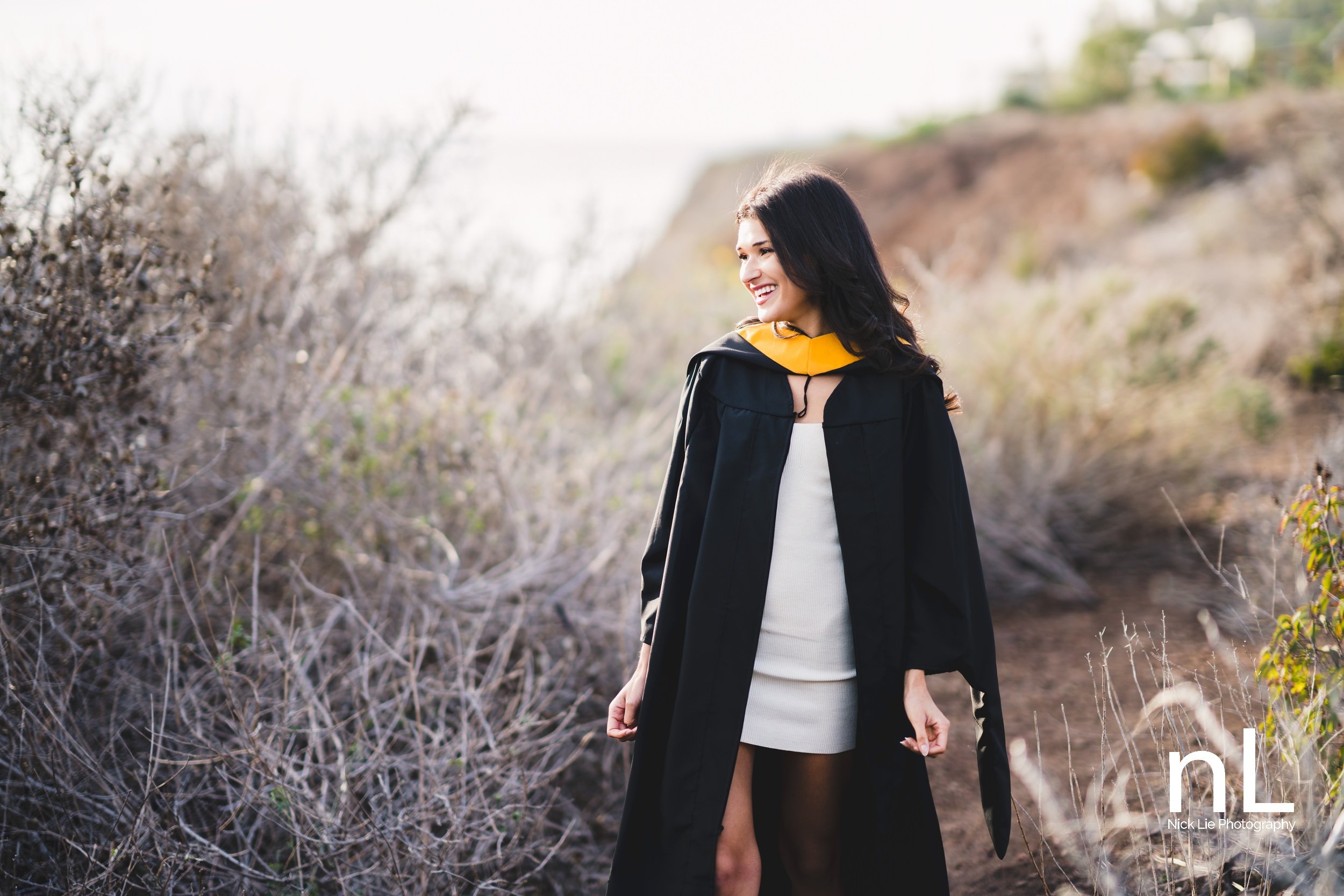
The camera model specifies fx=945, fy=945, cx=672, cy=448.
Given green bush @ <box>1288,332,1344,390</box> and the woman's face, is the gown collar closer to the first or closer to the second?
the woman's face

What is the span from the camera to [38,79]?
129 inches

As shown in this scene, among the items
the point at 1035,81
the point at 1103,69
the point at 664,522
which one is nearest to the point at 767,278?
the point at 664,522

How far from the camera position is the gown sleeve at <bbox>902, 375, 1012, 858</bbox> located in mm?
1969

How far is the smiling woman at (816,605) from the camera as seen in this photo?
1993mm

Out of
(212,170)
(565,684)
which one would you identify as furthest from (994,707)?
(212,170)

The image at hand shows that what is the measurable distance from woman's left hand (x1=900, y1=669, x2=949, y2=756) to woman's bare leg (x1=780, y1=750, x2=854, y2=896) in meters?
0.20

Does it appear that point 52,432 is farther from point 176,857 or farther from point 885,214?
point 885,214

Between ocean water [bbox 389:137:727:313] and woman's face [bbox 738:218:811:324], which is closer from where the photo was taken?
woman's face [bbox 738:218:811:324]

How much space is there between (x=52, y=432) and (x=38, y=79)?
1291 millimetres

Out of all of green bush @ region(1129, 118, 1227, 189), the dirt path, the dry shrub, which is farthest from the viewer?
green bush @ region(1129, 118, 1227, 189)

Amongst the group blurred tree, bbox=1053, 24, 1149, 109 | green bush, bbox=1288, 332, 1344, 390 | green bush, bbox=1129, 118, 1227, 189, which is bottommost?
green bush, bbox=1288, 332, 1344, 390

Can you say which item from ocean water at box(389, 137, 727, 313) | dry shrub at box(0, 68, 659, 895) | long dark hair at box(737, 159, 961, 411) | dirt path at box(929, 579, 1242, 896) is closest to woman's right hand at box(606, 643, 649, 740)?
dry shrub at box(0, 68, 659, 895)

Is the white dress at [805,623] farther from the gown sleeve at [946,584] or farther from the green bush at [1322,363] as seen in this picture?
the green bush at [1322,363]

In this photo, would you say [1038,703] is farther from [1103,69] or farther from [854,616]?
[1103,69]
